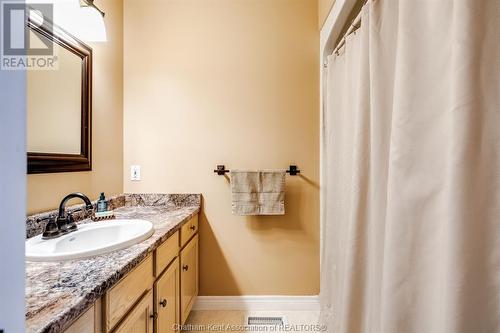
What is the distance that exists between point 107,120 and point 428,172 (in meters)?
1.92

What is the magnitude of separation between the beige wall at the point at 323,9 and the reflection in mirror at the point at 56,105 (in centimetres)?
165

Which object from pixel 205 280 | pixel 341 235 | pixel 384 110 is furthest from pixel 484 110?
pixel 205 280

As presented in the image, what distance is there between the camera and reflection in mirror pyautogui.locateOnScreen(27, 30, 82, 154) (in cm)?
114

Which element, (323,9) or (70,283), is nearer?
(70,283)

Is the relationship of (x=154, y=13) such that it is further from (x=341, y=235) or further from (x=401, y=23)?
(x=341, y=235)

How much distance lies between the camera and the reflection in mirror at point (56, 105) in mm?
1145

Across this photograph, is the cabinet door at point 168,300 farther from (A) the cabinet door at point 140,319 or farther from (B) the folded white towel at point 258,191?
(B) the folded white towel at point 258,191

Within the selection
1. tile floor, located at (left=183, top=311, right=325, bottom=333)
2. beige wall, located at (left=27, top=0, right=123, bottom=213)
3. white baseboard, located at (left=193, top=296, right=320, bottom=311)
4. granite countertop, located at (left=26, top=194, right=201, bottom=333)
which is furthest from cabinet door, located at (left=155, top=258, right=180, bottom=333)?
beige wall, located at (left=27, top=0, right=123, bottom=213)

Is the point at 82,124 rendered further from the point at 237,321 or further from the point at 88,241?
the point at 237,321

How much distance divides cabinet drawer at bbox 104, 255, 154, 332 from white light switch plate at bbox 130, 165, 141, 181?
41.9 inches

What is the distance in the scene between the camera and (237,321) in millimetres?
1812

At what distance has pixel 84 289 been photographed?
65cm

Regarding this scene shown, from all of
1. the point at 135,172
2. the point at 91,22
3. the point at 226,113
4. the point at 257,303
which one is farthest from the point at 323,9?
the point at 257,303

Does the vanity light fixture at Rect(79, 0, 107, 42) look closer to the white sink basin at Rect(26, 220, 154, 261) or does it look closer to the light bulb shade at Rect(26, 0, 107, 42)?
the light bulb shade at Rect(26, 0, 107, 42)
